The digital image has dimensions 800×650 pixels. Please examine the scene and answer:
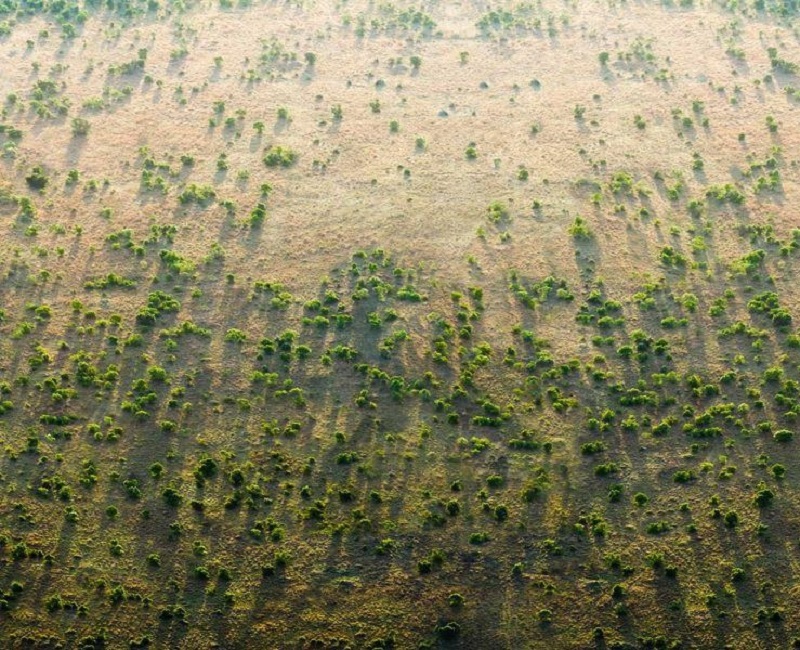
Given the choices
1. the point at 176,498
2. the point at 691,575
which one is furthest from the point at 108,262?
the point at 691,575

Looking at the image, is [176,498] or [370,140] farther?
[370,140]

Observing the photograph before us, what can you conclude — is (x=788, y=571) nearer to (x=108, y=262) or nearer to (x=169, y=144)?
(x=108, y=262)

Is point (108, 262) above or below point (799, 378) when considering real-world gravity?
below

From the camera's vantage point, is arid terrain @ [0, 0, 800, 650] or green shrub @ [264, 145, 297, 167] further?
green shrub @ [264, 145, 297, 167]

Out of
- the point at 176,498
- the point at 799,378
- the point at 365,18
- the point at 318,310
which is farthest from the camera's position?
the point at 365,18

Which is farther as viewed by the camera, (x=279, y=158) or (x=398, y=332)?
(x=279, y=158)

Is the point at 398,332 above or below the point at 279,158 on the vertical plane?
above

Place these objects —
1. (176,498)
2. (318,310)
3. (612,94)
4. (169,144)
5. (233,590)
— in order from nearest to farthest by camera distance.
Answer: (233,590) → (176,498) → (318,310) → (169,144) → (612,94)

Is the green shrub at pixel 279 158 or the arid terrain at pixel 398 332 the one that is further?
the green shrub at pixel 279 158
